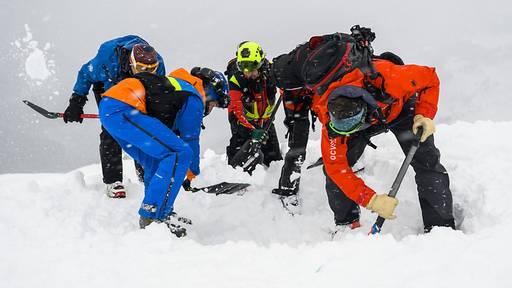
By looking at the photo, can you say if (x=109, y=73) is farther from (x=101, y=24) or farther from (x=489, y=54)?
(x=101, y=24)

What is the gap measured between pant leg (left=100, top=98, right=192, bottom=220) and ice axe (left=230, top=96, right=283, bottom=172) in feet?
5.95

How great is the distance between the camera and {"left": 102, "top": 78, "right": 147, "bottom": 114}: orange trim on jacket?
3.40 m

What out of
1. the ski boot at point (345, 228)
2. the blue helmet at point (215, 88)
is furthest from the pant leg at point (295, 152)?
the ski boot at point (345, 228)

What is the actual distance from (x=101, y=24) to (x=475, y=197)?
1681 centimetres

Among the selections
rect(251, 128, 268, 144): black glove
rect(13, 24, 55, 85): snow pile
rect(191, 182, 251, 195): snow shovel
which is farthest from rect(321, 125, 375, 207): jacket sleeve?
rect(13, 24, 55, 85): snow pile

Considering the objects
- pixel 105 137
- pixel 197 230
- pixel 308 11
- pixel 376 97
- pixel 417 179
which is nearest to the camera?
pixel 376 97

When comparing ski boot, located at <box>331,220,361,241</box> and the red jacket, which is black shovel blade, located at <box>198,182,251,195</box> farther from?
the red jacket

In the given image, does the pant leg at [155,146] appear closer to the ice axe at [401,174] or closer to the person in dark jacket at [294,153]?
the person in dark jacket at [294,153]

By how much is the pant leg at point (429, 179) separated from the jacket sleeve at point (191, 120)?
4.55 ft

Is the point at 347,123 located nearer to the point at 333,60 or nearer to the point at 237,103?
the point at 333,60

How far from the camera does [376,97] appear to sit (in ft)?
10.3

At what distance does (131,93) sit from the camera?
3.44 m

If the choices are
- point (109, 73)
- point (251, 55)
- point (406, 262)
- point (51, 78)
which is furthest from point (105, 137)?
point (51, 78)

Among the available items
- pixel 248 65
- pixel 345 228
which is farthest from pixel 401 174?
pixel 248 65
